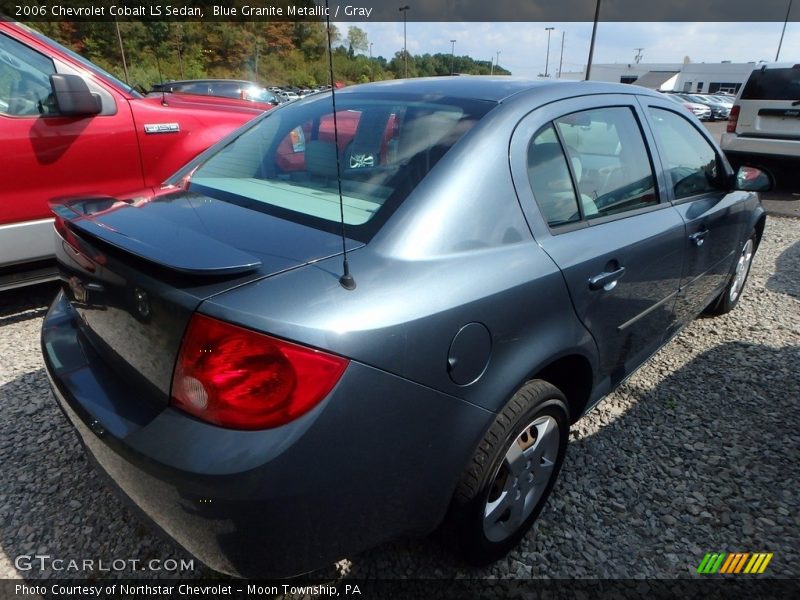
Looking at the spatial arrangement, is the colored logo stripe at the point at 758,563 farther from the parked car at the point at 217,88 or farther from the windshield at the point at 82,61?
the parked car at the point at 217,88

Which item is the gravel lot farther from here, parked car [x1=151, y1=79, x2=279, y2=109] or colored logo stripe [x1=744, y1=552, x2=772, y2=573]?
parked car [x1=151, y1=79, x2=279, y2=109]

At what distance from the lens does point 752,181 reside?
120 inches

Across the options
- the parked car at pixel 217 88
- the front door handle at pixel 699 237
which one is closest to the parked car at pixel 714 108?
the parked car at pixel 217 88

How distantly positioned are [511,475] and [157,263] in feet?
4.36

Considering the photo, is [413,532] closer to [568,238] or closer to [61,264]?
[568,238]

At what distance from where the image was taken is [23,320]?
354 cm

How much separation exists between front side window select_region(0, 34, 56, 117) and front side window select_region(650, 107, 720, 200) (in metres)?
3.66

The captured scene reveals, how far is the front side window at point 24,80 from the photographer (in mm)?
3301

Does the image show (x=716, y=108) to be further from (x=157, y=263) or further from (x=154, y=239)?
(x=157, y=263)

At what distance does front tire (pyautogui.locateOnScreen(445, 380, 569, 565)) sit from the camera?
64.5 inches

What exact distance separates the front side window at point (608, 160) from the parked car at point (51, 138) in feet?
8.56

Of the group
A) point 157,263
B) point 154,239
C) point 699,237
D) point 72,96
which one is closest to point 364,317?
point 157,263

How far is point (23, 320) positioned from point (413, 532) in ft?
10.9

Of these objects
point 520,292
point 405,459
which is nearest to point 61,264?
point 405,459
